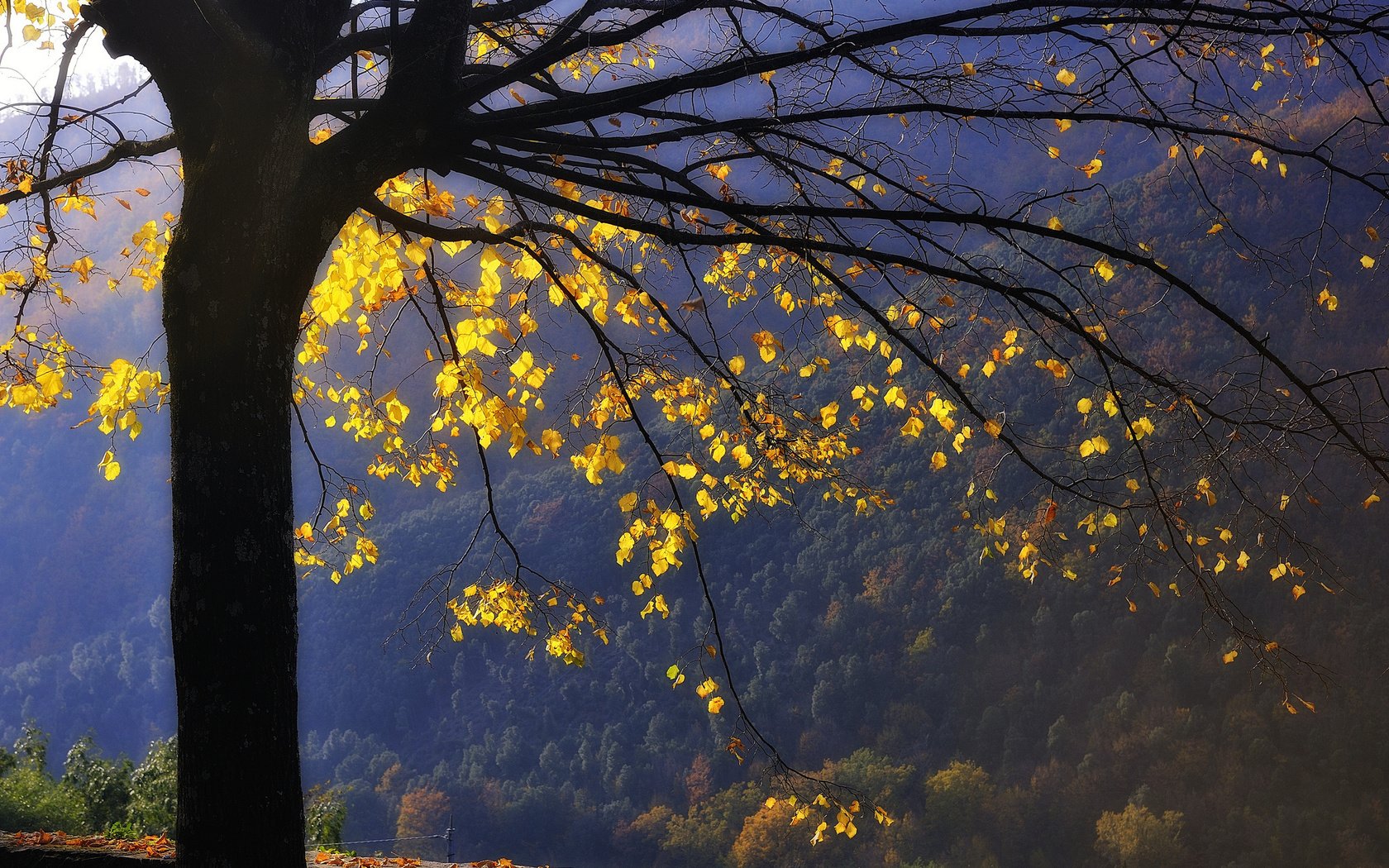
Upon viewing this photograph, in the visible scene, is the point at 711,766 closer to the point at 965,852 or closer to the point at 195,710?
the point at 965,852

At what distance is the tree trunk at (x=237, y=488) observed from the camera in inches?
72.5

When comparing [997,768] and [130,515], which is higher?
[130,515]

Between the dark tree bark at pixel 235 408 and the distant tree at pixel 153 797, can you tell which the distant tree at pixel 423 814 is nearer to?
the distant tree at pixel 153 797

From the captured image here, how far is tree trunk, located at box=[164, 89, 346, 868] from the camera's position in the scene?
6.04ft

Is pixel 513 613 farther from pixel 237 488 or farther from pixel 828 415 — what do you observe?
pixel 237 488

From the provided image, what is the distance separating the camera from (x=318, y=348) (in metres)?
4.75

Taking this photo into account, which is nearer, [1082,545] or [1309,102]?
[1082,545]

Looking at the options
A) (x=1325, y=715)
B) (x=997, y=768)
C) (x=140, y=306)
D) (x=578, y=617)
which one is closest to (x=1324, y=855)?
(x=1325, y=715)

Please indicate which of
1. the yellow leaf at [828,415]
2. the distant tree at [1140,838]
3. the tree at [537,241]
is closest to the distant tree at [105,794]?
the tree at [537,241]

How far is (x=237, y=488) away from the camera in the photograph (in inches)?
76.2

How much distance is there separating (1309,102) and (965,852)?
32.0 m

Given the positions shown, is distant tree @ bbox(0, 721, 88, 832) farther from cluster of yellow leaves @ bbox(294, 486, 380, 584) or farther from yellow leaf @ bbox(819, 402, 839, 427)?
yellow leaf @ bbox(819, 402, 839, 427)

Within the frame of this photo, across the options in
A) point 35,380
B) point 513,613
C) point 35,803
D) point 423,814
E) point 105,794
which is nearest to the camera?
point 35,380

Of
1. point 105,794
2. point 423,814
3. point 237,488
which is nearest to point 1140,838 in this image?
point 423,814
